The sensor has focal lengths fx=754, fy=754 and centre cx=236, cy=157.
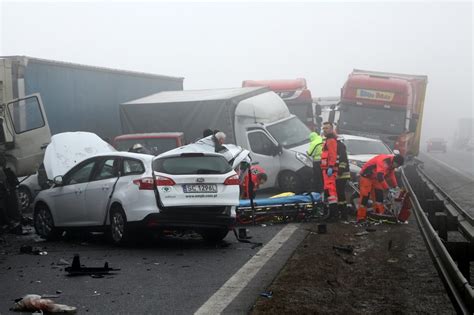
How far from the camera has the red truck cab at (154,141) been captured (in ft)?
57.1

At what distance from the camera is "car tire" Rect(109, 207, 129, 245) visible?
10969 millimetres

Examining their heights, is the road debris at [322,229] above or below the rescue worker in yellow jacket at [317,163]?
below

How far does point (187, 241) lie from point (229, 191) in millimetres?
1356

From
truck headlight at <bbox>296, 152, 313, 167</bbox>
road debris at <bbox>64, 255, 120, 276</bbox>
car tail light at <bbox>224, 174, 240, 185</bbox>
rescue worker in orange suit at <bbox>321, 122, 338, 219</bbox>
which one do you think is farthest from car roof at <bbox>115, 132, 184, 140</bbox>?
road debris at <bbox>64, 255, 120, 276</bbox>

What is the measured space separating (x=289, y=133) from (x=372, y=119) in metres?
5.37

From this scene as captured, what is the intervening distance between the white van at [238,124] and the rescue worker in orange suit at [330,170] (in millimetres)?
4241

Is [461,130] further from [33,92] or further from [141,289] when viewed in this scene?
[141,289]

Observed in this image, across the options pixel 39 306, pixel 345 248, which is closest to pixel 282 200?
pixel 345 248

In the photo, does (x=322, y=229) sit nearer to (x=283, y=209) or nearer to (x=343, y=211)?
(x=283, y=209)

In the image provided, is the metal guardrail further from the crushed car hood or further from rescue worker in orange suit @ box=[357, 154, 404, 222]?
the crushed car hood

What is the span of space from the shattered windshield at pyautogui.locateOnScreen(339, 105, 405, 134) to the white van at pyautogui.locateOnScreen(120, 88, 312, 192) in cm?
505

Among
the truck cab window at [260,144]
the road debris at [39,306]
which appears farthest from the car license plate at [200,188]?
the truck cab window at [260,144]

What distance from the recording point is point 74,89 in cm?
1845

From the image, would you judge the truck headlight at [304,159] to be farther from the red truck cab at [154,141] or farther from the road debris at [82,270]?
the road debris at [82,270]
